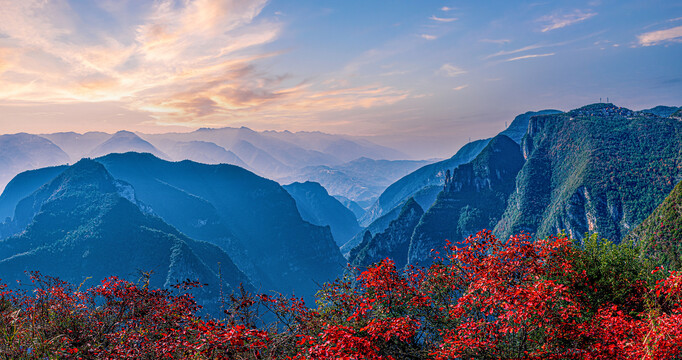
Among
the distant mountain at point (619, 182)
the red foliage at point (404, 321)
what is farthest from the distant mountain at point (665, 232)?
the distant mountain at point (619, 182)

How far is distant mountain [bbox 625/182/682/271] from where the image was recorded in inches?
2559

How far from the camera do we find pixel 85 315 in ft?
60.8

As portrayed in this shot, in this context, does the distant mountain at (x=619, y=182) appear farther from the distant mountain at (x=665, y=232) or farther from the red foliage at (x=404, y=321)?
the red foliage at (x=404, y=321)

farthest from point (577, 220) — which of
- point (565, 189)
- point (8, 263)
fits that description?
point (8, 263)

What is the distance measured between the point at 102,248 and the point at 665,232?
212 m

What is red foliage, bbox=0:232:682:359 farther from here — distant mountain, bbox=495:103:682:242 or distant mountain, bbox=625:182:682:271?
distant mountain, bbox=495:103:682:242

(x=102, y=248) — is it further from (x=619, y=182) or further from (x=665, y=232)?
(x=619, y=182)

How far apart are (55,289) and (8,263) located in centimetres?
18843

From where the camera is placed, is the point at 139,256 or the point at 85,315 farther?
the point at 139,256

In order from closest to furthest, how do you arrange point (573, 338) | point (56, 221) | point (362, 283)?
1. point (573, 338)
2. point (362, 283)
3. point (56, 221)

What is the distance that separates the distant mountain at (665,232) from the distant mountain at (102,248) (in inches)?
5974

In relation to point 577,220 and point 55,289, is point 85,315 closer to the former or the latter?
point 55,289

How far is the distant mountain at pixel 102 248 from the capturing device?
15325 centimetres

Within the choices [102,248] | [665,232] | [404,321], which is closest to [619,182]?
[665,232]
